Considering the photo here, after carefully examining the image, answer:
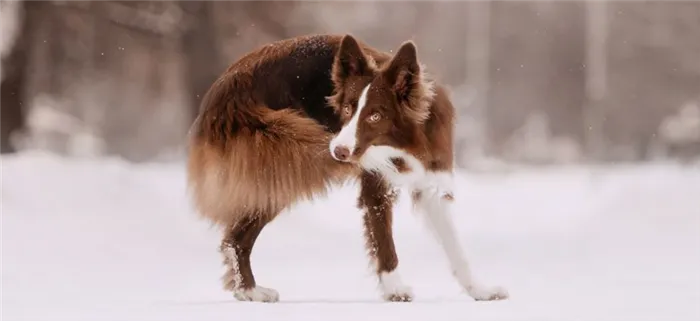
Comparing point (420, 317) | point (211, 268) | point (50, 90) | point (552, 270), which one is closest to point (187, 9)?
point (50, 90)

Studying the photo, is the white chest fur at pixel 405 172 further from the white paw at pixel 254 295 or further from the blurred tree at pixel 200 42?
the blurred tree at pixel 200 42

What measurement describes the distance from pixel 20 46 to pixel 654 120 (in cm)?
1505

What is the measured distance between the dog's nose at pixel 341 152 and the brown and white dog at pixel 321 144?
9 cm

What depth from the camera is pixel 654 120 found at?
22641mm

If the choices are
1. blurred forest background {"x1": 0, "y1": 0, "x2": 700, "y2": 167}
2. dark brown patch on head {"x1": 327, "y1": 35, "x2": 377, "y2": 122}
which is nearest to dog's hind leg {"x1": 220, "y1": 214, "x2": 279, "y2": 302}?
dark brown patch on head {"x1": 327, "y1": 35, "x2": 377, "y2": 122}

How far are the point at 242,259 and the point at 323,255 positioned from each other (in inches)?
126

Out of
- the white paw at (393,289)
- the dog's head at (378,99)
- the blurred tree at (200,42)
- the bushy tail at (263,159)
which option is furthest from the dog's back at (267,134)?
the blurred tree at (200,42)

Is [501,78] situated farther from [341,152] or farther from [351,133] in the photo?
[341,152]

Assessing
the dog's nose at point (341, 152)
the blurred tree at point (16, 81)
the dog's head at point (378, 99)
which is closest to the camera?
the dog's nose at point (341, 152)

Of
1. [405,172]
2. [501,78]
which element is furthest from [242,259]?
[501,78]

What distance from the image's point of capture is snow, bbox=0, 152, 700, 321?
5418 mm

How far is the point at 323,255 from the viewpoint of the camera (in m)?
9.00

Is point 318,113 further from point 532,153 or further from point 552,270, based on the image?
point 532,153

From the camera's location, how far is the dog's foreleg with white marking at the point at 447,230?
578cm
